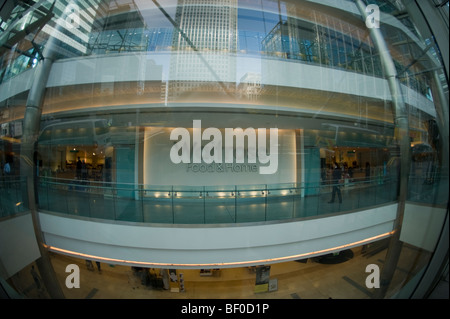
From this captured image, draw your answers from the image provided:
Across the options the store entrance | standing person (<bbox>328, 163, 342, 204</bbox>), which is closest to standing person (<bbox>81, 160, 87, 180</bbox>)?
the store entrance

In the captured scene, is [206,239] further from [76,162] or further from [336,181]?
[336,181]

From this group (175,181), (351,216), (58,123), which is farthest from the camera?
(175,181)

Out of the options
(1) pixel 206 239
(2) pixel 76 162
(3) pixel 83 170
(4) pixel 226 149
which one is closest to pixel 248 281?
(1) pixel 206 239

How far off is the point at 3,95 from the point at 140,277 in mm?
2799

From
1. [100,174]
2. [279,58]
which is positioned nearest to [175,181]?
[100,174]

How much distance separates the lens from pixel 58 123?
236 centimetres

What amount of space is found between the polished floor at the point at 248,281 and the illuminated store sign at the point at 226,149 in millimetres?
1607

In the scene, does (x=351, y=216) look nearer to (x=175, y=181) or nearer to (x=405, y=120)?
(x=405, y=120)

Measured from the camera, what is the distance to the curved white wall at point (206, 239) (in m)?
2.38

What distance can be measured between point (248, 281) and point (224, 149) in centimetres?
207

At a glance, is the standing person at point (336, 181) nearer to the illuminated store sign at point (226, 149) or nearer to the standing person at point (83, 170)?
the illuminated store sign at point (226, 149)

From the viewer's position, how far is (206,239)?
9.75 ft

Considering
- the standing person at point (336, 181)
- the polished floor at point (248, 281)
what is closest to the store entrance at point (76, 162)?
the polished floor at point (248, 281)
